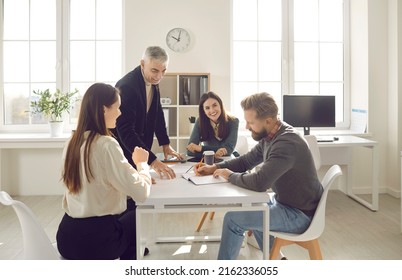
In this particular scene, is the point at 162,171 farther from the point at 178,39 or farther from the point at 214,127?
the point at 178,39

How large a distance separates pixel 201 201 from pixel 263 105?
0.63 metres

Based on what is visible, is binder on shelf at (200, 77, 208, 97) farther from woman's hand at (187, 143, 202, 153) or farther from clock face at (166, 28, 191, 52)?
woman's hand at (187, 143, 202, 153)

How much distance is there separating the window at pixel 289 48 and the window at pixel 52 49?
4.78 ft

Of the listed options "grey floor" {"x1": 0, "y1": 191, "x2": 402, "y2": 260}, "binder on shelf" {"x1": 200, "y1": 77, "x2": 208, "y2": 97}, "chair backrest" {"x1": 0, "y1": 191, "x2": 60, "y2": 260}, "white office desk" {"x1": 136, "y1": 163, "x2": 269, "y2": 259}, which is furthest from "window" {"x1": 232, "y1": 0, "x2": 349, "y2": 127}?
"chair backrest" {"x1": 0, "y1": 191, "x2": 60, "y2": 260}

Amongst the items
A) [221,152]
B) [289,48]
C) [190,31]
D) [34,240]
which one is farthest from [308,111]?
[34,240]

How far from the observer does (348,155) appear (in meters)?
4.72

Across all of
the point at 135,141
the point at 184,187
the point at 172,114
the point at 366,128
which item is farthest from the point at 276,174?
the point at 366,128

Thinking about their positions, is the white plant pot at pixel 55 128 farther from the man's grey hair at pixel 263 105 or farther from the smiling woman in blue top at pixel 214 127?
the man's grey hair at pixel 263 105

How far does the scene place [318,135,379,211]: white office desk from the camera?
409 centimetres

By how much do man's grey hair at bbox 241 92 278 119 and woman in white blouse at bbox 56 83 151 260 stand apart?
724 millimetres

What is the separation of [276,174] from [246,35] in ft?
10.8
